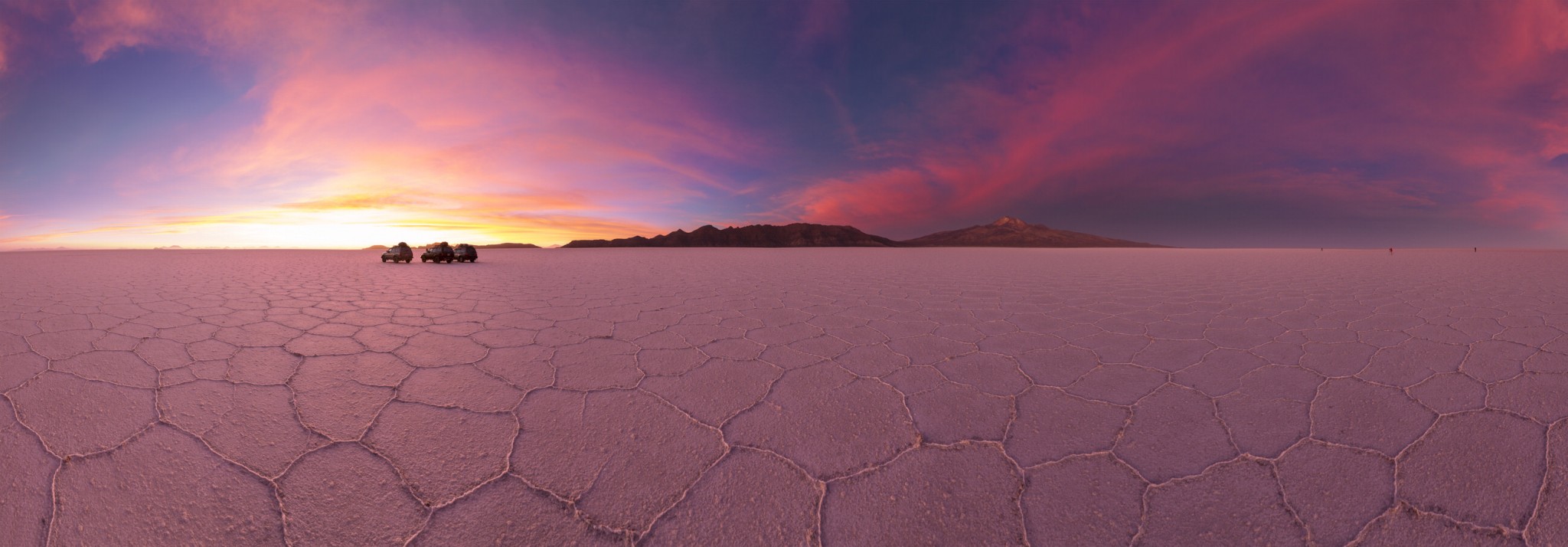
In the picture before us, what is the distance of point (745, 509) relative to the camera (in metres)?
1.73

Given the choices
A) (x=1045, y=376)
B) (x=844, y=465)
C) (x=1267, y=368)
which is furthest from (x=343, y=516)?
(x=1267, y=368)

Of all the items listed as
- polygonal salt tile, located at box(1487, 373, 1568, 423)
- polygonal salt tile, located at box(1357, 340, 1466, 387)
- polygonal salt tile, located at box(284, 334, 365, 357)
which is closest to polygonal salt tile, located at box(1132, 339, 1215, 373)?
polygonal salt tile, located at box(1357, 340, 1466, 387)

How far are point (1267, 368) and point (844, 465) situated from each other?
318 cm

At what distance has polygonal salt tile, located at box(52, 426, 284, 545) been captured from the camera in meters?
1.58

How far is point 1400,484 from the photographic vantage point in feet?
5.96

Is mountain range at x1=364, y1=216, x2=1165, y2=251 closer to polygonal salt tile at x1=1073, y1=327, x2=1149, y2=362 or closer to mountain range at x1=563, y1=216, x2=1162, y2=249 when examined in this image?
mountain range at x1=563, y1=216, x2=1162, y2=249

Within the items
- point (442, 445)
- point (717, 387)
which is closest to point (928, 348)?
point (717, 387)

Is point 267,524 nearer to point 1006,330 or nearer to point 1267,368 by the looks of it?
point 1006,330

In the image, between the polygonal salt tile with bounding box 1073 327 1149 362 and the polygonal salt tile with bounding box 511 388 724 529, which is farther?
the polygonal salt tile with bounding box 1073 327 1149 362

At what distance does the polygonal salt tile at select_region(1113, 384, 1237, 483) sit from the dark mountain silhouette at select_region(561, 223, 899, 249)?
474 feet

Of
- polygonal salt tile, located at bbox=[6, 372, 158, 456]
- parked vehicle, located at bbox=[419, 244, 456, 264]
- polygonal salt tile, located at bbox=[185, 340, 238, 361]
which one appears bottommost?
polygonal salt tile, located at bbox=[6, 372, 158, 456]

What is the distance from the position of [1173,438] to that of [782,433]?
1798 mm

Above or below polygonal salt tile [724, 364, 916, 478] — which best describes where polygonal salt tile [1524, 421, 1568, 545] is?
below

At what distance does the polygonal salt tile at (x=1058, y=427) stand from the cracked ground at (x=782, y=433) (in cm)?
2
